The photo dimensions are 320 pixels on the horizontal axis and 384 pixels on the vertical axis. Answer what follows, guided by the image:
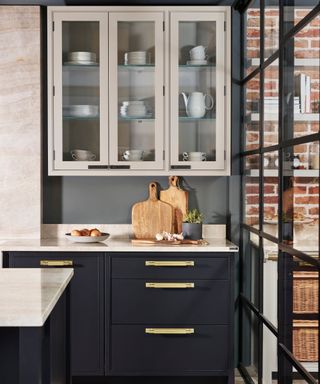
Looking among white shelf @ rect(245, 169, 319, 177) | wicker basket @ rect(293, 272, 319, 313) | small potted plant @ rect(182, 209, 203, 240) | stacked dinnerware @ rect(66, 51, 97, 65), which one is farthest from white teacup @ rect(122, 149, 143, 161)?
wicker basket @ rect(293, 272, 319, 313)

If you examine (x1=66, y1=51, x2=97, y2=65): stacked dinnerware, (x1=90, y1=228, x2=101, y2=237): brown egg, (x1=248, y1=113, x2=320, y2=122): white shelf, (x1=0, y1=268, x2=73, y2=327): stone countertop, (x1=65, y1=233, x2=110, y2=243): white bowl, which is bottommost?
(x1=0, y1=268, x2=73, y2=327): stone countertop

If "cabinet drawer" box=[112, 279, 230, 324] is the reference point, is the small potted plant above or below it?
above

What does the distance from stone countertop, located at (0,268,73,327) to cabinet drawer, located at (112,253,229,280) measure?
1.05 meters

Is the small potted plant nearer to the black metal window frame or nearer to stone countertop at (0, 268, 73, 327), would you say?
the black metal window frame

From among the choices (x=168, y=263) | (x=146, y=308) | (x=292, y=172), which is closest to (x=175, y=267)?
(x=168, y=263)

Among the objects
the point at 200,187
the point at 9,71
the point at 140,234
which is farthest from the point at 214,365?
the point at 9,71

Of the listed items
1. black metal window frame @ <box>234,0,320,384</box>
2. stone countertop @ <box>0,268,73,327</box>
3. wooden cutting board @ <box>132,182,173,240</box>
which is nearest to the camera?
stone countertop @ <box>0,268,73,327</box>

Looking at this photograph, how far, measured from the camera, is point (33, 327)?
1.75 m

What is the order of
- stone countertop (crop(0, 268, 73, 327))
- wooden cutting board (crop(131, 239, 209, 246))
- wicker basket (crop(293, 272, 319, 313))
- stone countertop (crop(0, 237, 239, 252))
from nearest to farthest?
stone countertop (crop(0, 268, 73, 327)), wicker basket (crop(293, 272, 319, 313)), stone countertop (crop(0, 237, 239, 252)), wooden cutting board (crop(131, 239, 209, 246))

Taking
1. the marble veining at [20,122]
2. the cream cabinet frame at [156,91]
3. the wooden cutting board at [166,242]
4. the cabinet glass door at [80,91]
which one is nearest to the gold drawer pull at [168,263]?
the wooden cutting board at [166,242]

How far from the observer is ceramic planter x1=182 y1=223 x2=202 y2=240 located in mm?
3824

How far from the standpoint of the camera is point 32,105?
3.89m

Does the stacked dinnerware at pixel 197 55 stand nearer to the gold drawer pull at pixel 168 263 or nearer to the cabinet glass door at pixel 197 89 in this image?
the cabinet glass door at pixel 197 89

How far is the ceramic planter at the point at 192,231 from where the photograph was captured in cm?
382
